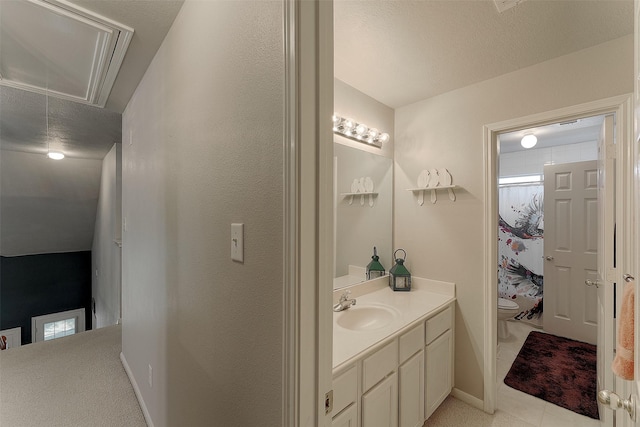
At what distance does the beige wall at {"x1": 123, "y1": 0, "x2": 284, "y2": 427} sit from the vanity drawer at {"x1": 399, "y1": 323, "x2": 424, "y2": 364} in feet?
3.27

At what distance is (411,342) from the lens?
1588 millimetres

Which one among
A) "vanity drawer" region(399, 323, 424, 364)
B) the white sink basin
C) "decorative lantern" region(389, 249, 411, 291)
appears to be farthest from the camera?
"decorative lantern" region(389, 249, 411, 291)

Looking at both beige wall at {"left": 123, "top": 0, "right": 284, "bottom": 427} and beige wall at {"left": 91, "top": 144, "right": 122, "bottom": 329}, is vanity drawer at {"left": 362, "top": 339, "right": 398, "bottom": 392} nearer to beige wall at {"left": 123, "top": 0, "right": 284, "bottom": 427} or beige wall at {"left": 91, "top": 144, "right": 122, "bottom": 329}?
beige wall at {"left": 123, "top": 0, "right": 284, "bottom": 427}

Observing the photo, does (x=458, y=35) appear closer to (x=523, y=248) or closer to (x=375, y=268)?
(x=375, y=268)

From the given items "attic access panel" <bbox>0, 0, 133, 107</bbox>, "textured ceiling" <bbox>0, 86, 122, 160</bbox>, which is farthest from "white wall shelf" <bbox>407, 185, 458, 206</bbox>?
"textured ceiling" <bbox>0, 86, 122, 160</bbox>

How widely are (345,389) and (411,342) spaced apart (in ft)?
1.98

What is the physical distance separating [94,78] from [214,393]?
2153 millimetres

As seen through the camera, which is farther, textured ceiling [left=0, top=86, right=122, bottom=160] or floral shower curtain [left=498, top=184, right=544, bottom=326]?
floral shower curtain [left=498, top=184, right=544, bottom=326]

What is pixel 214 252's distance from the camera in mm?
992

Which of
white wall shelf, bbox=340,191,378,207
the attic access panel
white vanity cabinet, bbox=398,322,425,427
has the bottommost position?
white vanity cabinet, bbox=398,322,425,427

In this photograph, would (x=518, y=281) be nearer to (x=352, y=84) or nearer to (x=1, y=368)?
(x=352, y=84)

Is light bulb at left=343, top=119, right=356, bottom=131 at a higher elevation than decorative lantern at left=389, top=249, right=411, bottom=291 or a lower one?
higher

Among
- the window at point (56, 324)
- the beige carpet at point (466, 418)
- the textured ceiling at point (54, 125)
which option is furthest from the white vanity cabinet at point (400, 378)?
the window at point (56, 324)

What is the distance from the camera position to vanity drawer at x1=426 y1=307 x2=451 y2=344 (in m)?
1.78
